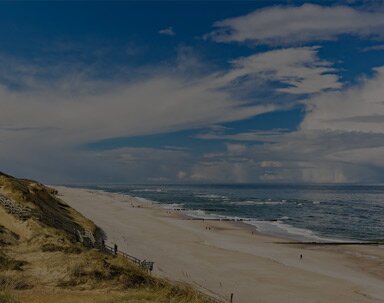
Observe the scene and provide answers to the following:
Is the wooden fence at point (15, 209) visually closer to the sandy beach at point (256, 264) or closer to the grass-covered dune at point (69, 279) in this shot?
the grass-covered dune at point (69, 279)

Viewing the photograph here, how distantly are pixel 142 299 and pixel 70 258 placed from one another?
776 centimetres

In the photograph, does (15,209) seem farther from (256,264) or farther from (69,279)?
(256,264)

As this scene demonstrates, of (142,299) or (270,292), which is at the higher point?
(142,299)

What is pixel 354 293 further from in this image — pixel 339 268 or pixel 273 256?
pixel 273 256

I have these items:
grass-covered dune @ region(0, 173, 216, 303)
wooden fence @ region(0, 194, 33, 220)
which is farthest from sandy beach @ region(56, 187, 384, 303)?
wooden fence @ region(0, 194, 33, 220)

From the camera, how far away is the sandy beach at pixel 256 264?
1353 inches

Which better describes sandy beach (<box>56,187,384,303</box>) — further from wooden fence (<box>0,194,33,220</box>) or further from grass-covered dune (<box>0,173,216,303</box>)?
wooden fence (<box>0,194,33,220</box>)

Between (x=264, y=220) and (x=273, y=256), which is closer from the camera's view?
(x=273, y=256)

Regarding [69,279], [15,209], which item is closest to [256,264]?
[15,209]

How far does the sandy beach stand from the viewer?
34375 mm

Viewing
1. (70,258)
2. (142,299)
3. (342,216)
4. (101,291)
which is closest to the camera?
(142,299)

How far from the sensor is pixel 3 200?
43.4 metres

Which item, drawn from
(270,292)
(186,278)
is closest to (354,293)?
(270,292)

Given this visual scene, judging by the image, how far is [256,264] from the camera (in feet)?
145
